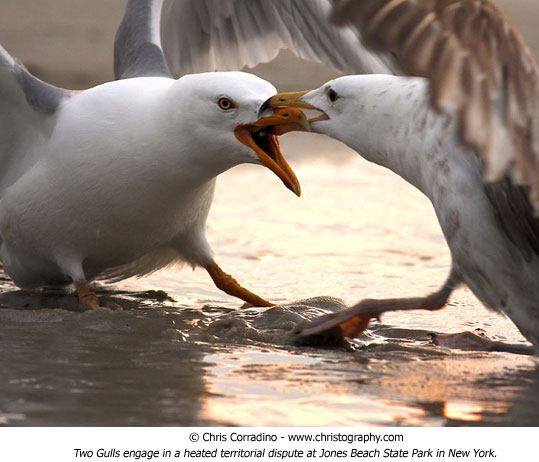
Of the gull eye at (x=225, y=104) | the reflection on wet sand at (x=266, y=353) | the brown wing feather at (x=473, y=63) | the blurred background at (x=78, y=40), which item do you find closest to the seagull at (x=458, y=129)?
the brown wing feather at (x=473, y=63)

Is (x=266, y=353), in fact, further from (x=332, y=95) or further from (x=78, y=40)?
(x=78, y=40)

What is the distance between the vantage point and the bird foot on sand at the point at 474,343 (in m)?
6.37

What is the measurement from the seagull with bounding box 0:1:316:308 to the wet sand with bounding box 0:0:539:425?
30 cm

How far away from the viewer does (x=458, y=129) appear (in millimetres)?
5656

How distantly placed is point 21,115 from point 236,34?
6.83 ft

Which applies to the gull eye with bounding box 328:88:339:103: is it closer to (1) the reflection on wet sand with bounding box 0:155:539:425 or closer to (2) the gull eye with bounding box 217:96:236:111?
(2) the gull eye with bounding box 217:96:236:111

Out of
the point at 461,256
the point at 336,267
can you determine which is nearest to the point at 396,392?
the point at 461,256

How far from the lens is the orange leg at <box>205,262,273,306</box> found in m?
7.68

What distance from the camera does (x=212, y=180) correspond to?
729 centimetres

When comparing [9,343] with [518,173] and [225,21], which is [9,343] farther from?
→ [225,21]

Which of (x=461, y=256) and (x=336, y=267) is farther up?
(x=461, y=256)

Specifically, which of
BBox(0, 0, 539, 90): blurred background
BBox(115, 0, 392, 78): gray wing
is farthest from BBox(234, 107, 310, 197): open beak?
BBox(0, 0, 539, 90): blurred background
